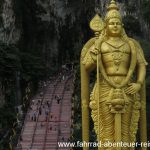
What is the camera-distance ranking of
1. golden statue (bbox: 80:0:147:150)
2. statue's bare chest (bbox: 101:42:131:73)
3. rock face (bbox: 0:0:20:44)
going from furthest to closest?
rock face (bbox: 0:0:20:44) → statue's bare chest (bbox: 101:42:131:73) → golden statue (bbox: 80:0:147:150)

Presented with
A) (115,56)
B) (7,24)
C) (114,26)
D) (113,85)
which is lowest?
(113,85)

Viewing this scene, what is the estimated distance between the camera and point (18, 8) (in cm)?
2142

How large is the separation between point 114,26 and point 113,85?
748 mm

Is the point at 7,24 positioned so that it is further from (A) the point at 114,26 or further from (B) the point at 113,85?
(B) the point at 113,85

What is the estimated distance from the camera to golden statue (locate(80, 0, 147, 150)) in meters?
6.36

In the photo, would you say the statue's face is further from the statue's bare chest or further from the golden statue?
the statue's bare chest

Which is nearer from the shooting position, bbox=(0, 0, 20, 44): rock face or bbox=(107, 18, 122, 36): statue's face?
bbox=(107, 18, 122, 36): statue's face

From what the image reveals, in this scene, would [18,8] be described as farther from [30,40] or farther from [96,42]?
[96,42]

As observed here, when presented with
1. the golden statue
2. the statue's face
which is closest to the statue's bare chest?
the golden statue

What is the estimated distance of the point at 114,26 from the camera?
6535mm

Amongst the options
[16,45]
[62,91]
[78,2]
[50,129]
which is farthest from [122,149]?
[78,2]

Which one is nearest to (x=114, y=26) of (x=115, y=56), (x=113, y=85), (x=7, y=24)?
(x=115, y=56)

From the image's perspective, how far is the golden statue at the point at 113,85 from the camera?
6359mm

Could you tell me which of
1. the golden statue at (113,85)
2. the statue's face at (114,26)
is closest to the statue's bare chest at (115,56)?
the golden statue at (113,85)
